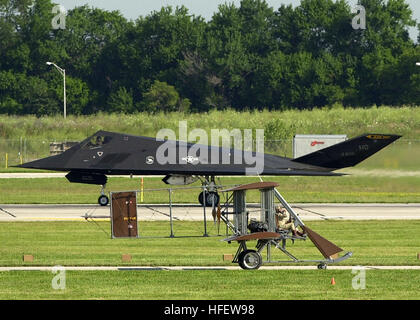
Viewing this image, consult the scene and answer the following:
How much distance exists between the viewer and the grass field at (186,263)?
15.9 metres

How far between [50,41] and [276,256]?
82212 mm

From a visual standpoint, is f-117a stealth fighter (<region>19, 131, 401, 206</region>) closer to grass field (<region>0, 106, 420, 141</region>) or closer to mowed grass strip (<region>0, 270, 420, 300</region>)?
mowed grass strip (<region>0, 270, 420, 300</region>)

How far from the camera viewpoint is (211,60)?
97500 mm

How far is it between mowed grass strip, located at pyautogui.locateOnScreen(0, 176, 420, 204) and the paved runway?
2.05m

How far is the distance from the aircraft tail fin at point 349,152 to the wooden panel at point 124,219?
52.8 feet

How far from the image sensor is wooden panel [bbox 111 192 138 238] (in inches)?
757

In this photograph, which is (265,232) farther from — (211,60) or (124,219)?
(211,60)

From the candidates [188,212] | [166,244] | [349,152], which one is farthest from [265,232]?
[349,152]

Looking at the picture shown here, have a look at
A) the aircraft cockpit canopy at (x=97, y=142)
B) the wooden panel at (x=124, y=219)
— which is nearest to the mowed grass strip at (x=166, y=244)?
the wooden panel at (x=124, y=219)

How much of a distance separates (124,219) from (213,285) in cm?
344

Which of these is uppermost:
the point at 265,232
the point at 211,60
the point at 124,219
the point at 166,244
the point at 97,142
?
the point at 211,60

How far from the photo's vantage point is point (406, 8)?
100438 mm
